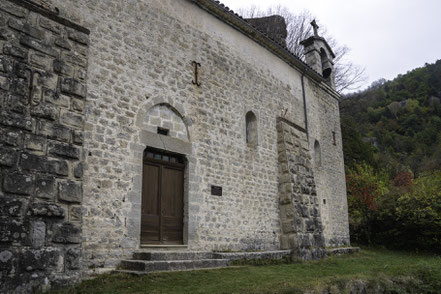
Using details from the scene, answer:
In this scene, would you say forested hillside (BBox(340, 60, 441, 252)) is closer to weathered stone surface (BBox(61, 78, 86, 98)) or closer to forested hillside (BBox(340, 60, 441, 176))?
forested hillside (BBox(340, 60, 441, 176))

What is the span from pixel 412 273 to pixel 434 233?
7671 millimetres

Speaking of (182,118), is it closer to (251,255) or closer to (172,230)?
(172,230)

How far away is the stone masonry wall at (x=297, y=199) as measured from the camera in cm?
1047

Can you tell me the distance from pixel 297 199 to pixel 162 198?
15.4 feet

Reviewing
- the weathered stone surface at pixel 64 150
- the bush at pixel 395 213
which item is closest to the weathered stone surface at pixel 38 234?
the weathered stone surface at pixel 64 150

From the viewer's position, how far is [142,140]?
24.9 ft

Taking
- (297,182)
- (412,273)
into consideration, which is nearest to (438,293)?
(412,273)

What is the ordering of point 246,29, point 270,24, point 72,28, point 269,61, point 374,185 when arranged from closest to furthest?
point 72,28 → point 246,29 → point 269,61 → point 374,185 → point 270,24

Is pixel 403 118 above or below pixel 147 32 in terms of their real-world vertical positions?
above

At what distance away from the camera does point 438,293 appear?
23.9 ft

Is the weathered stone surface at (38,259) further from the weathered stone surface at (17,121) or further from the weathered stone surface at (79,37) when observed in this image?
the weathered stone surface at (79,37)

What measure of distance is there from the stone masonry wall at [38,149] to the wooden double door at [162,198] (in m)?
2.08

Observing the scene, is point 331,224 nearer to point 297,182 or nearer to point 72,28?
point 297,182

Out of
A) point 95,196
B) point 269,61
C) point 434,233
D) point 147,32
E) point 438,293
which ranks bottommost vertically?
point 438,293
